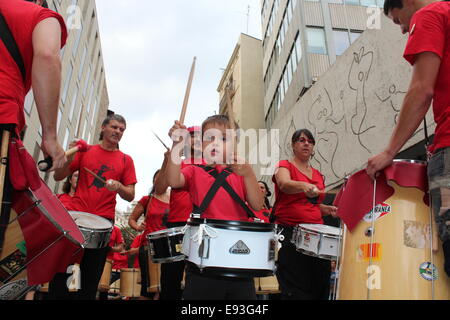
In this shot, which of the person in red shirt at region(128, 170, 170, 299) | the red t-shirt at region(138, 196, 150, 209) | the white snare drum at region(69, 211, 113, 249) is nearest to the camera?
the white snare drum at region(69, 211, 113, 249)

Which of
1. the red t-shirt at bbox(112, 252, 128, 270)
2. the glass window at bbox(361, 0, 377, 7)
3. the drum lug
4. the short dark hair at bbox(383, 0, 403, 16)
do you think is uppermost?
the glass window at bbox(361, 0, 377, 7)

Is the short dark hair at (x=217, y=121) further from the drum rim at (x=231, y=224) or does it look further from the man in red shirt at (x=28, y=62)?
the man in red shirt at (x=28, y=62)

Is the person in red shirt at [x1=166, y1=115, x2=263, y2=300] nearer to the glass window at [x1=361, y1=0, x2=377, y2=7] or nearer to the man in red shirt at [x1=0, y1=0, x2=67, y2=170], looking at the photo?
the man in red shirt at [x1=0, y1=0, x2=67, y2=170]

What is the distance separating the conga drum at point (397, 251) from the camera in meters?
1.71

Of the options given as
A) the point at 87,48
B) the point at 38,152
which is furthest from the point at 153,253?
the point at 87,48

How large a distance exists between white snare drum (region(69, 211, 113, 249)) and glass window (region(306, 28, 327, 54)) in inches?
448

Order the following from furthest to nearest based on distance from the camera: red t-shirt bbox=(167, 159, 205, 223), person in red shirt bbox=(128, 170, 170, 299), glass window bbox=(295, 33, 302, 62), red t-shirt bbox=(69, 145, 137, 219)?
glass window bbox=(295, 33, 302, 62), person in red shirt bbox=(128, 170, 170, 299), red t-shirt bbox=(167, 159, 205, 223), red t-shirt bbox=(69, 145, 137, 219)

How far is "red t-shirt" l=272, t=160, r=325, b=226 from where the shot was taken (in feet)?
11.0

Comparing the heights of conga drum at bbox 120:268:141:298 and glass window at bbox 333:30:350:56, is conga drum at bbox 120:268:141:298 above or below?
below

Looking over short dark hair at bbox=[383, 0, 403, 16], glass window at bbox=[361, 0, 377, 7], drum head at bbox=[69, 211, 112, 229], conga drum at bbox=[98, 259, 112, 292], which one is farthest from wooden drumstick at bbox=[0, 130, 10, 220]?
glass window at bbox=[361, 0, 377, 7]

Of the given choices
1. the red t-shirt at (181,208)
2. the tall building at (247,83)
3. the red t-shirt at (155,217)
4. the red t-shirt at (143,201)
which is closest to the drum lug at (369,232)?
the red t-shirt at (181,208)

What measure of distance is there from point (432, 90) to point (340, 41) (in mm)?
12412

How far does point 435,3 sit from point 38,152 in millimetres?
22077

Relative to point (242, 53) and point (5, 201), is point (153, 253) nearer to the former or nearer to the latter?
point (5, 201)
